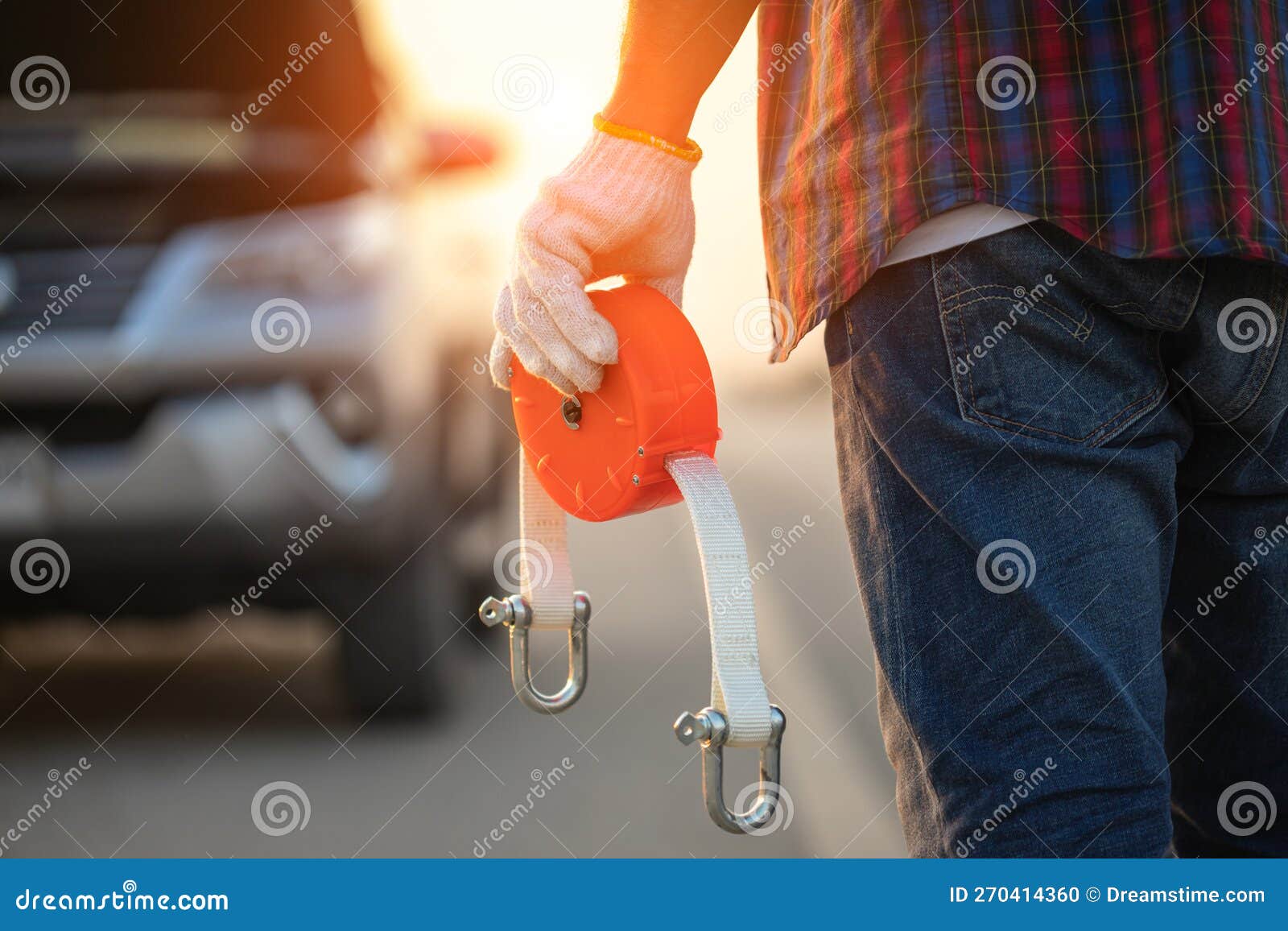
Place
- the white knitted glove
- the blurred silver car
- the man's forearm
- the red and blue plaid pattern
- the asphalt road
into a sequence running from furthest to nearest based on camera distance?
the blurred silver car, the asphalt road, the white knitted glove, the man's forearm, the red and blue plaid pattern

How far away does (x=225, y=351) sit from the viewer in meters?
3.21

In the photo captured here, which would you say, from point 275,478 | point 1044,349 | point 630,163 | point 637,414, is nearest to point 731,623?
point 637,414

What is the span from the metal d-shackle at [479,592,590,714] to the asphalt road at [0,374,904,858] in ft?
5.23

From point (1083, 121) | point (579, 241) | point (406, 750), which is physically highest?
point (1083, 121)

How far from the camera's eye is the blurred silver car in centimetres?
323

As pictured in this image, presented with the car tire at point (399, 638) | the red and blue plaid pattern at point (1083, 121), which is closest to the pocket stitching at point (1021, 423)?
the red and blue plaid pattern at point (1083, 121)

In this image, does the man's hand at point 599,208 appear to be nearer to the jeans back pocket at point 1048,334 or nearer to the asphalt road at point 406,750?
the jeans back pocket at point 1048,334

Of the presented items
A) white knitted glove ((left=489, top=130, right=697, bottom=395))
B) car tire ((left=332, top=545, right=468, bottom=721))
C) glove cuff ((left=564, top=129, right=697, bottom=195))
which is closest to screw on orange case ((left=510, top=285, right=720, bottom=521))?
white knitted glove ((left=489, top=130, right=697, bottom=395))

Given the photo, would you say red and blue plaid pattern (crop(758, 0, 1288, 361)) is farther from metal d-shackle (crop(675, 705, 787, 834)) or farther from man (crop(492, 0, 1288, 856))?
metal d-shackle (crop(675, 705, 787, 834))

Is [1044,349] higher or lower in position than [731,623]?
higher

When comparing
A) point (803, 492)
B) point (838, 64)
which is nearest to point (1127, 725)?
point (838, 64)

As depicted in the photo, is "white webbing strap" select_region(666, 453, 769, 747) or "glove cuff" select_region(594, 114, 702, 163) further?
"glove cuff" select_region(594, 114, 702, 163)

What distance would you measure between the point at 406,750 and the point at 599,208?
2565mm

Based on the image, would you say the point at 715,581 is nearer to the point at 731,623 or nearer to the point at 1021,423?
the point at 731,623
